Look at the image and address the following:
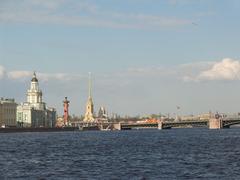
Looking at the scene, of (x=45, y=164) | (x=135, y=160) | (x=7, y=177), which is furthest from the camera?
(x=135, y=160)

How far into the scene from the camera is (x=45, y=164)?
Result: 2124 inches

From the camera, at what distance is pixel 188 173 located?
4459 centimetres

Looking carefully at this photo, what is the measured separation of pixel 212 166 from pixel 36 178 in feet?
45.1

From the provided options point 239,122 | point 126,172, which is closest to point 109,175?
point 126,172

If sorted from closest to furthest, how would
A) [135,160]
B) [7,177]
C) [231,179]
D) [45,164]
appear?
1. [231,179]
2. [7,177]
3. [45,164]
4. [135,160]

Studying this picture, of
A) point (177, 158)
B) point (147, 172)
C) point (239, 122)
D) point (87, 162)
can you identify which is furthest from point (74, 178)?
point (239, 122)

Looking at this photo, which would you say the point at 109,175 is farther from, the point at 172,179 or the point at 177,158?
the point at 177,158

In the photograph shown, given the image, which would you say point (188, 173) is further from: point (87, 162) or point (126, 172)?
point (87, 162)

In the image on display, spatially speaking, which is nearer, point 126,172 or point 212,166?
point 126,172

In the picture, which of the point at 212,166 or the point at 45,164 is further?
the point at 45,164

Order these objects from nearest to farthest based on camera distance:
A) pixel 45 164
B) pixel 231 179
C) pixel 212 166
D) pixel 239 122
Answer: pixel 231 179
pixel 212 166
pixel 45 164
pixel 239 122

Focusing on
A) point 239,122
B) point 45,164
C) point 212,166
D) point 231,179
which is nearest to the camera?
point 231,179

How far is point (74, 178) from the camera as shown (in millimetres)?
42531

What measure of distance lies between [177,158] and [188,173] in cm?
1483
